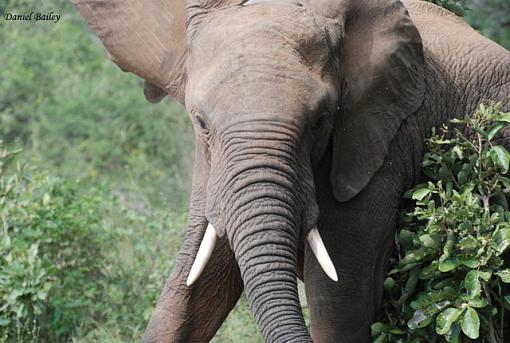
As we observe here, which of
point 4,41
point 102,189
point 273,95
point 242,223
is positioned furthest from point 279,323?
point 4,41

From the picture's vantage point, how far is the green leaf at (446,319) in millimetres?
4598

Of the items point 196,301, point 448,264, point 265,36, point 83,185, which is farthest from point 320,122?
point 83,185

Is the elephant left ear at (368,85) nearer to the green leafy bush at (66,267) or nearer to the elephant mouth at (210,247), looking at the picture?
the elephant mouth at (210,247)

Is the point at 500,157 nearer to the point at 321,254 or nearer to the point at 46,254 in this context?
the point at 321,254

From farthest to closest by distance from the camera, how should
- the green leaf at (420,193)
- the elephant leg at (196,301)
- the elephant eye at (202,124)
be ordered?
the elephant leg at (196,301) < the green leaf at (420,193) < the elephant eye at (202,124)

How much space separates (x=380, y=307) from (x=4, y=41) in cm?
640

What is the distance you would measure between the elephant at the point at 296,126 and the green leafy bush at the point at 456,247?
92 mm

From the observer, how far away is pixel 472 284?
4605 millimetres

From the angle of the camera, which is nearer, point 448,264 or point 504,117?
point 448,264

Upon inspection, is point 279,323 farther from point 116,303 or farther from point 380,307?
point 116,303

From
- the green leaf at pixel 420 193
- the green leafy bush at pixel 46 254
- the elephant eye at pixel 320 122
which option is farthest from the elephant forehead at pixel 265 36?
the green leafy bush at pixel 46 254

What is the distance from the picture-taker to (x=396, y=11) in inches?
187

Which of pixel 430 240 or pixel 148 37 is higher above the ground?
pixel 148 37

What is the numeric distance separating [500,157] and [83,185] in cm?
477
